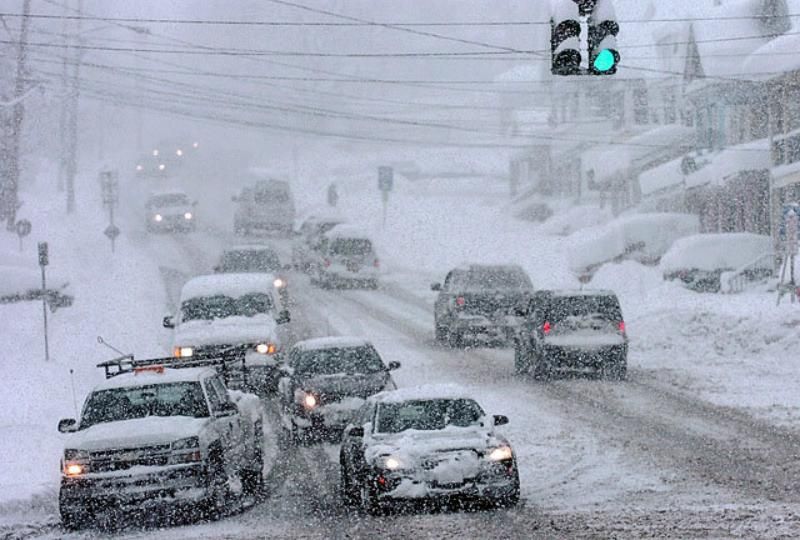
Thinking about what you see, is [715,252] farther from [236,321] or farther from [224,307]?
[236,321]

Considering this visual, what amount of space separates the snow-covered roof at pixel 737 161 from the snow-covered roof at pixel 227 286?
23.5 meters

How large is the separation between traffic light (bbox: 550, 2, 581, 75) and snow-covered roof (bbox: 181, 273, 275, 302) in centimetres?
1450

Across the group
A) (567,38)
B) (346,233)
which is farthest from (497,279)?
(567,38)

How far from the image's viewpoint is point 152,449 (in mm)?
13422

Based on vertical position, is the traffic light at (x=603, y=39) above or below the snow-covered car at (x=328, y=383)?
above

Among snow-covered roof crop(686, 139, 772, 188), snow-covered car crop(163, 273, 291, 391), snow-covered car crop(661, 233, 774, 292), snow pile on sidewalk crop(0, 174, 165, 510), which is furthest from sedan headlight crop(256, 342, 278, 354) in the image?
snow-covered roof crop(686, 139, 772, 188)

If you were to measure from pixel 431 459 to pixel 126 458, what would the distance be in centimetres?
320

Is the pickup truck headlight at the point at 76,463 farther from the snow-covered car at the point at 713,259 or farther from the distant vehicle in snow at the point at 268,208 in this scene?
the distant vehicle in snow at the point at 268,208

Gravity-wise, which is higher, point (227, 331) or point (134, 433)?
point (227, 331)

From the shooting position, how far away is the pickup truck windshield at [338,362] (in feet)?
66.3

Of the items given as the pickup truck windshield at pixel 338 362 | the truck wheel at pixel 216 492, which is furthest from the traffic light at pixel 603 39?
the pickup truck windshield at pixel 338 362

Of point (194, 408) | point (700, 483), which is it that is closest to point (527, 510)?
point (700, 483)

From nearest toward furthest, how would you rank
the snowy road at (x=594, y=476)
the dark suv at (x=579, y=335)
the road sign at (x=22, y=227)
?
the snowy road at (x=594, y=476) → the dark suv at (x=579, y=335) → the road sign at (x=22, y=227)

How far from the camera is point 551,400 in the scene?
22.0 meters
